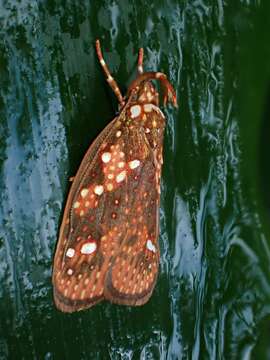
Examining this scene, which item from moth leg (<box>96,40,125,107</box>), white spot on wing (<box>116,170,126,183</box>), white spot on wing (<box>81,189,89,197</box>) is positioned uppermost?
moth leg (<box>96,40,125,107</box>)

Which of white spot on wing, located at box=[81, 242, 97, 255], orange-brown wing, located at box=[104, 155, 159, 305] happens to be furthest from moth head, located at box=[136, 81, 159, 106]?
white spot on wing, located at box=[81, 242, 97, 255]

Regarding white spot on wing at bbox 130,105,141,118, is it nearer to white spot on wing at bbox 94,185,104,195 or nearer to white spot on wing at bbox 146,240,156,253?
white spot on wing at bbox 94,185,104,195

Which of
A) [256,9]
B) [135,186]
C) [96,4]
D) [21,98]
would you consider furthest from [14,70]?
[256,9]

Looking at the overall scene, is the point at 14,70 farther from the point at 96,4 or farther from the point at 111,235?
the point at 111,235

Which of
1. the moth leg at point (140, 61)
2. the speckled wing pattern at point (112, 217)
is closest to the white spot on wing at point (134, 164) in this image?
the speckled wing pattern at point (112, 217)

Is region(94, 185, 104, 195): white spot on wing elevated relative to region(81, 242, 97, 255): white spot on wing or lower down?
elevated

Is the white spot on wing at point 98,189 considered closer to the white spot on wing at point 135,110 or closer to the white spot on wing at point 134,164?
the white spot on wing at point 134,164
